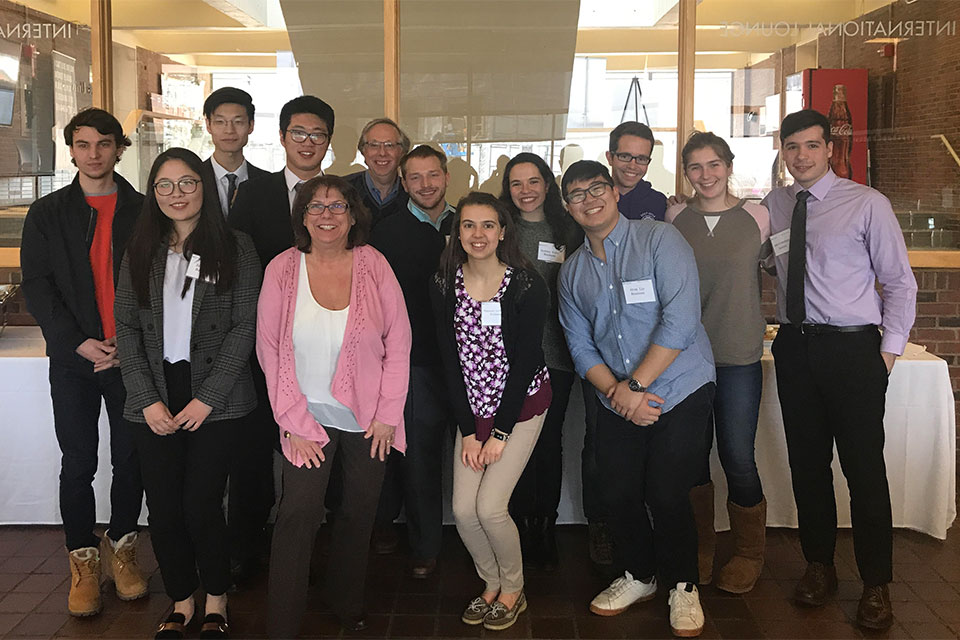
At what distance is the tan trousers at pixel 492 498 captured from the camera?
290 cm

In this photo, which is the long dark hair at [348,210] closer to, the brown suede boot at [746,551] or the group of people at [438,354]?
the group of people at [438,354]

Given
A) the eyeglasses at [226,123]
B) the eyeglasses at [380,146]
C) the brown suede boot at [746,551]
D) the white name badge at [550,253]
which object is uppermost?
the eyeglasses at [226,123]

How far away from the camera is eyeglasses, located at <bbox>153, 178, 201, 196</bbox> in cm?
272

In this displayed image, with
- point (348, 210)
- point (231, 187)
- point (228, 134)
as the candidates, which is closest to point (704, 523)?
point (348, 210)

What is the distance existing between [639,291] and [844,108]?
9.15ft

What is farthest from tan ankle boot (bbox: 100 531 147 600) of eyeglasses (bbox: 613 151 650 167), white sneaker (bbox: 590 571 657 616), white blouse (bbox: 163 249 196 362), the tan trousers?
eyeglasses (bbox: 613 151 650 167)

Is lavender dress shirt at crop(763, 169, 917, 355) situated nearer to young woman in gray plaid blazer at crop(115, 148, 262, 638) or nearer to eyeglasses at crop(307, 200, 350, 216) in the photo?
eyeglasses at crop(307, 200, 350, 216)

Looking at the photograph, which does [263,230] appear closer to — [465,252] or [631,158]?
[465,252]

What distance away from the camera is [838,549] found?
3736 mm

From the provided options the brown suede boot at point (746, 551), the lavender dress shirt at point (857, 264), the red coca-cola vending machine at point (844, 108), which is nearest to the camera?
the lavender dress shirt at point (857, 264)

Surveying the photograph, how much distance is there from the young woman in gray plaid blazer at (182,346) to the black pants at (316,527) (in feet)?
0.85

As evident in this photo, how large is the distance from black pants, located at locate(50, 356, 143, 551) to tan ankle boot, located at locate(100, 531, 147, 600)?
0.39 ft

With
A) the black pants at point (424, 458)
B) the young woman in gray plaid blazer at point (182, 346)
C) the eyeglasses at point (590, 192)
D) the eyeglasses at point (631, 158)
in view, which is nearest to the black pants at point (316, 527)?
the young woman in gray plaid blazer at point (182, 346)

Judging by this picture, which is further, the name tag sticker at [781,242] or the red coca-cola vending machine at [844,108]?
the red coca-cola vending machine at [844,108]
